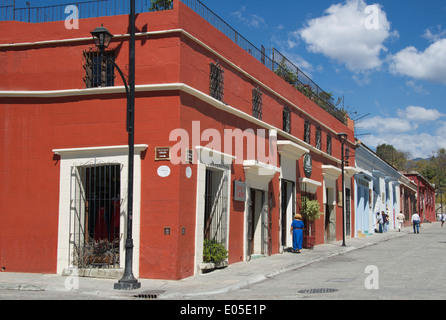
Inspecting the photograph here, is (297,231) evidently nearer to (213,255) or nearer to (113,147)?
(213,255)

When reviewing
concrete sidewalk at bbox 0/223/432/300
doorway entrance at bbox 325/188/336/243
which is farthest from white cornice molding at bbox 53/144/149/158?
doorway entrance at bbox 325/188/336/243

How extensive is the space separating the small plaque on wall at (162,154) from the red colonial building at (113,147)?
3 centimetres

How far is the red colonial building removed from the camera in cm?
1309

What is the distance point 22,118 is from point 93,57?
2.53 m

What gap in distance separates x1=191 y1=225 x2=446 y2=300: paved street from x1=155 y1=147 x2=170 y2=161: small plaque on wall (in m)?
3.69

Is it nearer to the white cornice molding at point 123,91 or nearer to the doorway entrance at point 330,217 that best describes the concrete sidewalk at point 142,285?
the white cornice molding at point 123,91

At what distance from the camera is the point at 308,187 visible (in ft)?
75.8

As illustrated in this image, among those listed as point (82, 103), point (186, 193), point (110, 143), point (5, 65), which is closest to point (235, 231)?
point (186, 193)

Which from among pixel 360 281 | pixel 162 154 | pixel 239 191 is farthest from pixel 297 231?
pixel 162 154

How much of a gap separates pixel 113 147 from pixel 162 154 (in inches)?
51.4

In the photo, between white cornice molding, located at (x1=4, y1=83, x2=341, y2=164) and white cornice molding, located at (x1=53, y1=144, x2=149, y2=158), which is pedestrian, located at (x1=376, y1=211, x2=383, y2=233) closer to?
white cornice molding, located at (x1=4, y1=83, x2=341, y2=164)

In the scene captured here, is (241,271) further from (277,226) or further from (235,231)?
(277,226)

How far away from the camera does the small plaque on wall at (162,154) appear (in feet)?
42.7

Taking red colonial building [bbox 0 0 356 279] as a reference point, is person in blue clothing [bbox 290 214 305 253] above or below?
below
